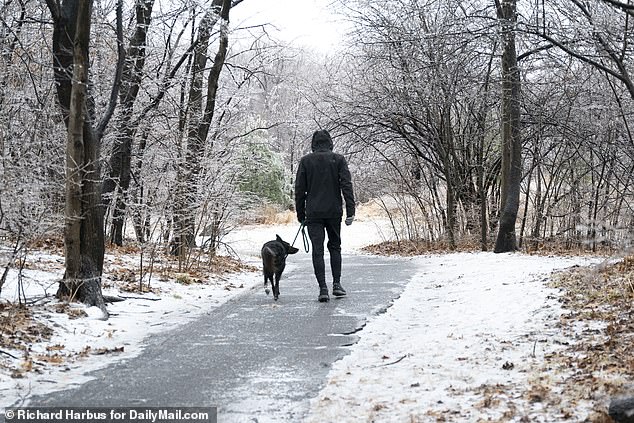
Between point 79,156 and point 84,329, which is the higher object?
point 79,156

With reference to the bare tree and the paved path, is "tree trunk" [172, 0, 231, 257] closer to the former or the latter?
the paved path

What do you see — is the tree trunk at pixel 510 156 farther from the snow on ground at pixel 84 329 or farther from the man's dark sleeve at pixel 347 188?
the man's dark sleeve at pixel 347 188

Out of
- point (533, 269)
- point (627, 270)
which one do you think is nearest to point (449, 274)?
point (533, 269)

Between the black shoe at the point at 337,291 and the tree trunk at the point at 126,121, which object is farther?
the tree trunk at the point at 126,121

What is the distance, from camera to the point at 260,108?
58.2 m

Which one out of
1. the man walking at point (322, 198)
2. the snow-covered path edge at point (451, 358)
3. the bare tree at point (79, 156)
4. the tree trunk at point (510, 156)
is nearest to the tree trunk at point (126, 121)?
the bare tree at point (79, 156)

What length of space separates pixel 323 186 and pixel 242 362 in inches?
150

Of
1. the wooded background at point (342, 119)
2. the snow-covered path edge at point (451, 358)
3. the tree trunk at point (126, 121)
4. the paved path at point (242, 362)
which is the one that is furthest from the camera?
the tree trunk at point (126, 121)

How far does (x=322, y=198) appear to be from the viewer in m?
9.12

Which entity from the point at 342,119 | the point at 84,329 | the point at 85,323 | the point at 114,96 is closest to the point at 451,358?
the point at 84,329

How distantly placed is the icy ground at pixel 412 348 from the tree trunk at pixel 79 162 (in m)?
0.46

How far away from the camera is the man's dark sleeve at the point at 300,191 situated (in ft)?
30.4

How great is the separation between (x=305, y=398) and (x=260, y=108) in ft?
179

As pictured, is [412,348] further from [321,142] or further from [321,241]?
[321,142]
